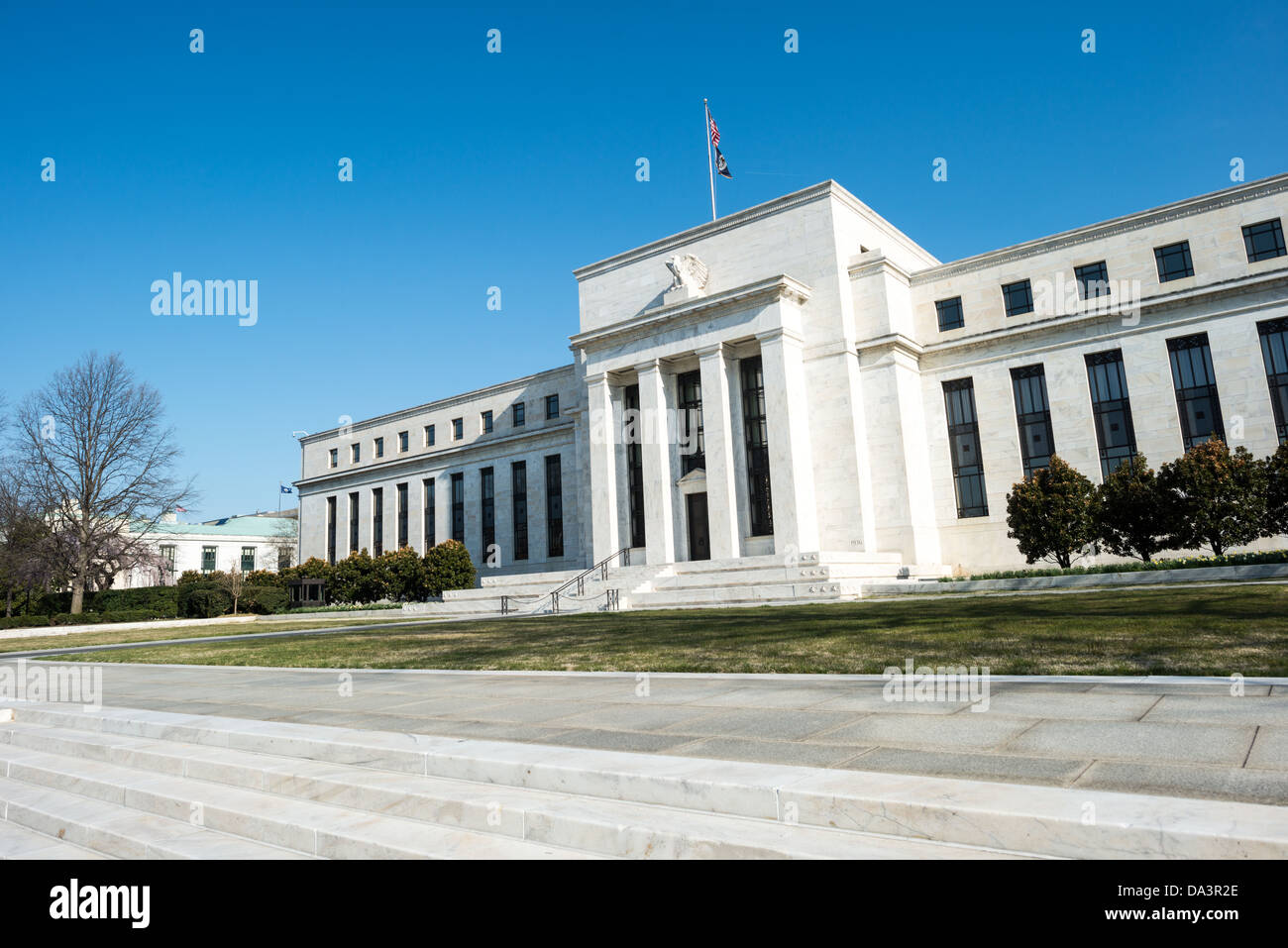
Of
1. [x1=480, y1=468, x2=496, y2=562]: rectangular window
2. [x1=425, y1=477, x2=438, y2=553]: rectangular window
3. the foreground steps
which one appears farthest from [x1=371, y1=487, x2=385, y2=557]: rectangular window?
the foreground steps

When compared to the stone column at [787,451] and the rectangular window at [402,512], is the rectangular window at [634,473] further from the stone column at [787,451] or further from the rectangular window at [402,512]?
the rectangular window at [402,512]

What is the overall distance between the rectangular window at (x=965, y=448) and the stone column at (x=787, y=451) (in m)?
6.84

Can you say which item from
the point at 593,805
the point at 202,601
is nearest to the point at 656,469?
the point at 202,601

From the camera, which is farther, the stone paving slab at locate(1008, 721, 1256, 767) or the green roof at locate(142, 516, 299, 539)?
the green roof at locate(142, 516, 299, 539)

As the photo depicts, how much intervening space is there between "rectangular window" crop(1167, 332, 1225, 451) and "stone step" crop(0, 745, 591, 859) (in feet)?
115

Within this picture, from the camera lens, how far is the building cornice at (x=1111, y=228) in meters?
31.3

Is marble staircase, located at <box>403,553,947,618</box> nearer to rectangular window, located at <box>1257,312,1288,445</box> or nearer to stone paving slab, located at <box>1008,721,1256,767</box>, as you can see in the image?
rectangular window, located at <box>1257,312,1288,445</box>

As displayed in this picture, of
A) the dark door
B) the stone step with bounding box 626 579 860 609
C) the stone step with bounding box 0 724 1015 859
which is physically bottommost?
the stone step with bounding box 0 724 1015 859

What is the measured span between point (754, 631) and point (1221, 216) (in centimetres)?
3022

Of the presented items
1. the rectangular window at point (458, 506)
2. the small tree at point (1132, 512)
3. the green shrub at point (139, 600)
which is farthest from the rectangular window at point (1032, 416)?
the green shrub at point (139, 600)

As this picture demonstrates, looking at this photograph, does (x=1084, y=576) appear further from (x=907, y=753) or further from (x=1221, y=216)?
(x=907, y=753)

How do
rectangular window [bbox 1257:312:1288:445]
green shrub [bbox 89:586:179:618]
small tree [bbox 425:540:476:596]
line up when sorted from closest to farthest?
rectangular window [bbox 1257:312:1288:445]
small tree [bbox 425:540:476:596]
green shrub [bbox 89:586:179:618]

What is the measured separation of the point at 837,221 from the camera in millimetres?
37250

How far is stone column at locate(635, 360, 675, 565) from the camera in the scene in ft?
124
